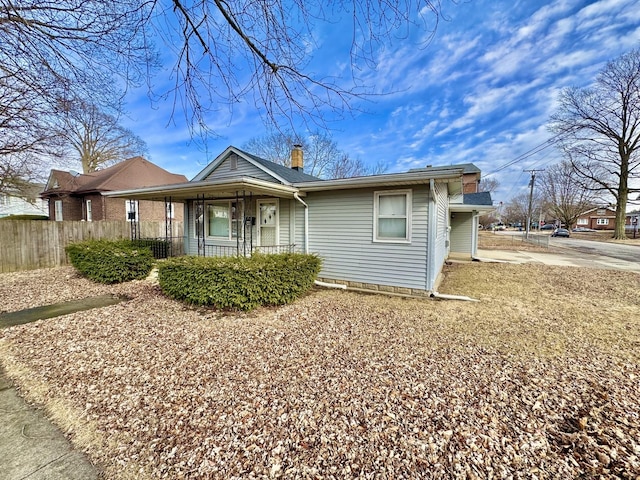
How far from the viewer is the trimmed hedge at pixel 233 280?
5180 millimetres

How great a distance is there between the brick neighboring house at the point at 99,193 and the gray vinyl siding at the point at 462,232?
743 inches

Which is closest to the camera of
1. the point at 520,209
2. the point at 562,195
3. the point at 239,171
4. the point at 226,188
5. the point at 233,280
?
the point at 233,280

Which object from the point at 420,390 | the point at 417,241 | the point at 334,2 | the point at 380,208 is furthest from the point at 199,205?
the point at 420,390

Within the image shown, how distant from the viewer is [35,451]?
6.80 feet

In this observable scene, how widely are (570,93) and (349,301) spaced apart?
97.8ft

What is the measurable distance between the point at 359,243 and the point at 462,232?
9.59m

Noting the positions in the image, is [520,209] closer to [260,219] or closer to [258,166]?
[258,166]

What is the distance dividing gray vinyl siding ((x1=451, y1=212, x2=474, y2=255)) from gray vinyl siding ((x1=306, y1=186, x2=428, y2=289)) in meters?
8.94

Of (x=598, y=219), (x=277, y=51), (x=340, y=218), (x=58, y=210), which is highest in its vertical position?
(x=277, y=51)

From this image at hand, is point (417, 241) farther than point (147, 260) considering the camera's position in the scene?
No

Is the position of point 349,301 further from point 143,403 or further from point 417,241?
point 143,403

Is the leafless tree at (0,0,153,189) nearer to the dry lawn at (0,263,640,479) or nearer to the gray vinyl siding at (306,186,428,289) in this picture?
the dry lawn at (0,263,640,479)

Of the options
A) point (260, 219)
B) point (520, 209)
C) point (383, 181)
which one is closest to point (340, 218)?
point (383, 181)

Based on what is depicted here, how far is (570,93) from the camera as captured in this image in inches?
897
